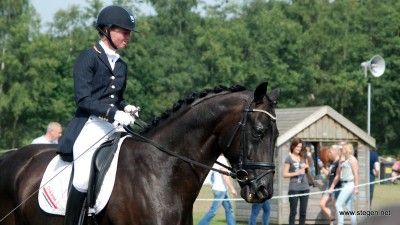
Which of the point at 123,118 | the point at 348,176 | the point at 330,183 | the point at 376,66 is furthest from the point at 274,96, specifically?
the point at 376,66

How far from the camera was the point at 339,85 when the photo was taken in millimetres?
68688

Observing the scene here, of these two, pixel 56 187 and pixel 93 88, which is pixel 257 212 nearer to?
pixel 56 187

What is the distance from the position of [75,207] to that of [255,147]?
1.63 metres

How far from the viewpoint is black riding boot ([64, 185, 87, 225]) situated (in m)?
7.05

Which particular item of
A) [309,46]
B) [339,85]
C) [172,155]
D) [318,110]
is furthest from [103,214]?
[309,46]

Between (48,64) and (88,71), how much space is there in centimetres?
5749

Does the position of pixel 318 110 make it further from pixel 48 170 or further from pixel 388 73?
pixel 388 73

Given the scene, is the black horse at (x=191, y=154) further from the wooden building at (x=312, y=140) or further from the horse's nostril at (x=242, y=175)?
the wooden building at (x=312, y=140)

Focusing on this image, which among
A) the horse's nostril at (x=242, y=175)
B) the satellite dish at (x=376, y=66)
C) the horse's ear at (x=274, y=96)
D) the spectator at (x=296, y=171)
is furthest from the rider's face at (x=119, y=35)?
the satellite dish at (x=376, y=66)

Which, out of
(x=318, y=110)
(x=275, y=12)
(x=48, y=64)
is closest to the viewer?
(x=318, y=110)

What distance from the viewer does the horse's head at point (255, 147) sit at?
6684mm

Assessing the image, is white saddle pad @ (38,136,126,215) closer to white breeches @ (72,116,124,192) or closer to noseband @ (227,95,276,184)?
white breeches @ (72,116,124,192)

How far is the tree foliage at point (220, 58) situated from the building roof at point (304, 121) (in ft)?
145

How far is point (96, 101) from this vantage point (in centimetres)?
723
